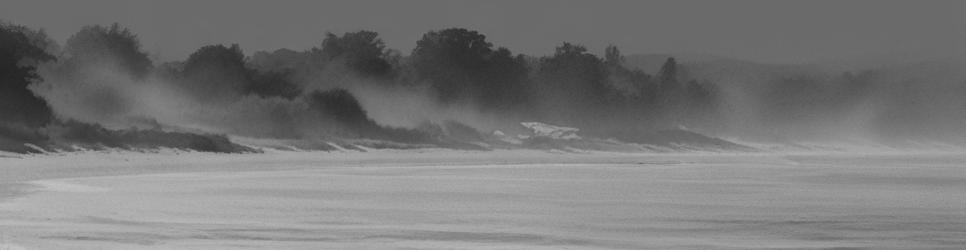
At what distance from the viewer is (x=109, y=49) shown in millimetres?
95250

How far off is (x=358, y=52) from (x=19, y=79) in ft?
167

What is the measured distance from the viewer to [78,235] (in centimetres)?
1998

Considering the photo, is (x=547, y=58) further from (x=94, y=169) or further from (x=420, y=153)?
(x=94, y=169)

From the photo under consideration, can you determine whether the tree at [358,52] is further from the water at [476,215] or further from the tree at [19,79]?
the water at [476,215]

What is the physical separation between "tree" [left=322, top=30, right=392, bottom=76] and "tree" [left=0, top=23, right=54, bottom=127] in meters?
46.4

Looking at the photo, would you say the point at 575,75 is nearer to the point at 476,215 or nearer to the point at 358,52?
the point at 358,52

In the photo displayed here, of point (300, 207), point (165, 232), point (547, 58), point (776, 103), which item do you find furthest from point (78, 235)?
point (776, 103)

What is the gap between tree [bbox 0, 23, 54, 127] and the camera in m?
62.1

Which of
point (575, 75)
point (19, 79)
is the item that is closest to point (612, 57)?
point (575, 75)

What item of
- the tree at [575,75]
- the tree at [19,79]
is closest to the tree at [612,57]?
the tree at [575,75]

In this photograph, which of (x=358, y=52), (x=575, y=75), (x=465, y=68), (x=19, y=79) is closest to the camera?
(x=19, y=79)

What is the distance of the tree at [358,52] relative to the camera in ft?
378

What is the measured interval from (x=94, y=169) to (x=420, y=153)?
36.5 m

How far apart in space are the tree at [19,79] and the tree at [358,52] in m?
46.4
